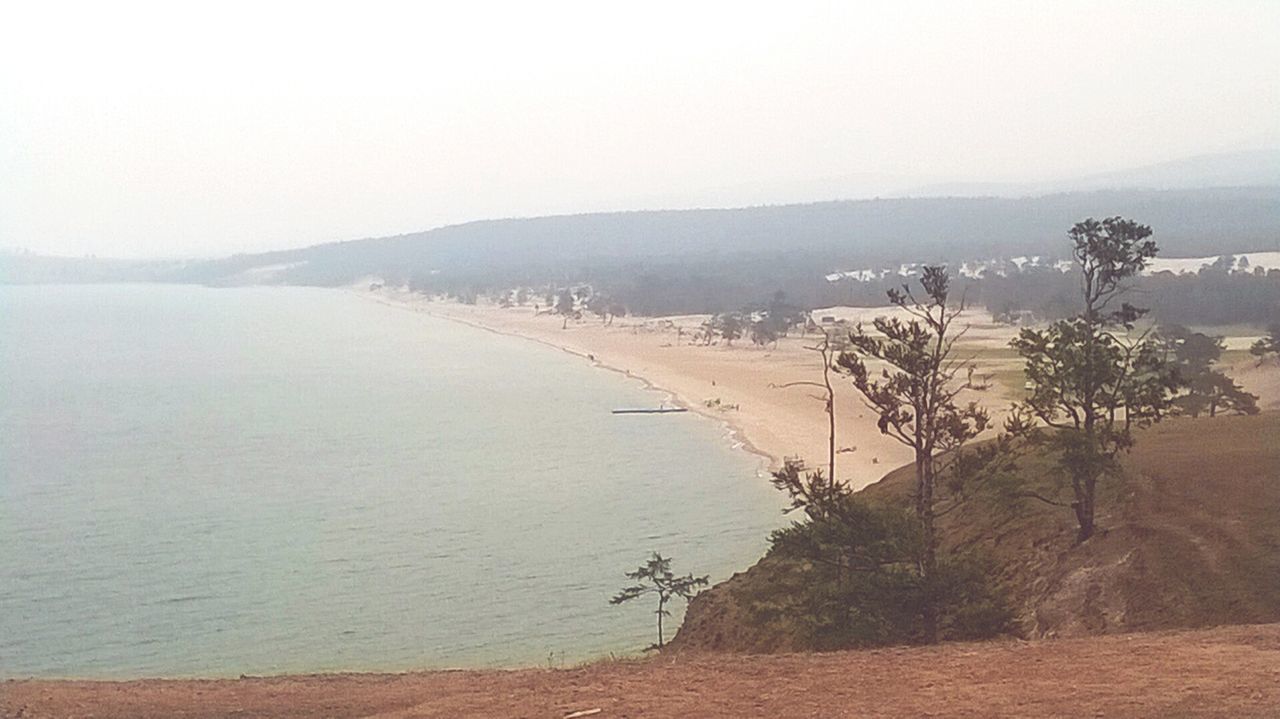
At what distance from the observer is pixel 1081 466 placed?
11.9 meters

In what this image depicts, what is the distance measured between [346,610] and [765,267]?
81.9 meters

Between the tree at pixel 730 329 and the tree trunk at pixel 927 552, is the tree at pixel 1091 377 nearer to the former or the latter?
the tree trunk at pixel 927 552

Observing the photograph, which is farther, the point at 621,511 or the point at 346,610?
the point at 621,511

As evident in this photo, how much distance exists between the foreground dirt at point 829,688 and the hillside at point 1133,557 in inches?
96.1

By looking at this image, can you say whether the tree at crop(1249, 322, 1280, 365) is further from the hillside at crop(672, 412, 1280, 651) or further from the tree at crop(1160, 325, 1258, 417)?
the hillside at crop(672, 412, 1280, 651)

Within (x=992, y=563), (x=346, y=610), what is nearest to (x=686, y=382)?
(x=346, y=610)

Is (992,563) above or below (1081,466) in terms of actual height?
below

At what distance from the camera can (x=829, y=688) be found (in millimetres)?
6973

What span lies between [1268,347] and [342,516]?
23269mm

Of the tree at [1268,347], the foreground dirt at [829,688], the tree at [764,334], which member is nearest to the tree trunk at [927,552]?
the foreground dirt at [829,688]

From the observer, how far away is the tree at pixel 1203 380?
26.5 m

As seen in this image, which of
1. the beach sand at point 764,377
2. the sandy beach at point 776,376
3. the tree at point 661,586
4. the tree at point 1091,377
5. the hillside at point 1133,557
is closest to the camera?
the hillside at point 1133,557

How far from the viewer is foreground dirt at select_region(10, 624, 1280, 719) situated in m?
6.41

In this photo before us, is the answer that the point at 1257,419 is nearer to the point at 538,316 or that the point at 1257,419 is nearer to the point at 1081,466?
the point at 1081,466
